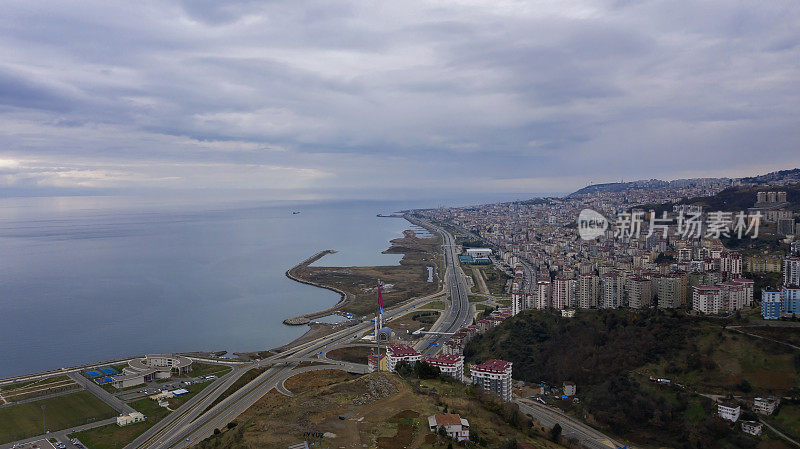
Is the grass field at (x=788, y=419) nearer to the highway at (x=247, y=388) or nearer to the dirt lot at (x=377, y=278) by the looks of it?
the highway at (x=247, y=388)

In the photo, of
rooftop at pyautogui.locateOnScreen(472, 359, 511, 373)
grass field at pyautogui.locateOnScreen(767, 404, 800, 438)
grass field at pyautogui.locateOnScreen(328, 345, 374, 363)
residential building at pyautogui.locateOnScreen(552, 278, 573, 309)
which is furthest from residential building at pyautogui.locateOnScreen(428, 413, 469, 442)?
residential building at pyautogui.locateOnScreen(552, 278, 573, 309)

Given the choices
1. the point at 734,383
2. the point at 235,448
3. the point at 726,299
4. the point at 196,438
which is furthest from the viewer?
the point at 726,299

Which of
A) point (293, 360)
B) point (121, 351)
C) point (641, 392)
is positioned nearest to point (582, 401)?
point (641, 392)

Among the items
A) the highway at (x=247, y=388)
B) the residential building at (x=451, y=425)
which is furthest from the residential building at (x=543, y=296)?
the residential building at (x=451, y=425)

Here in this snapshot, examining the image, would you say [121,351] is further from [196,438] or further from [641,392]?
[641,392]

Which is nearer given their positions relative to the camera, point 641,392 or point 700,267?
point 641,392

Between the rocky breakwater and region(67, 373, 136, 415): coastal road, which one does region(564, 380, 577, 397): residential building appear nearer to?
region(67, 373, 136, 415): coastal road
